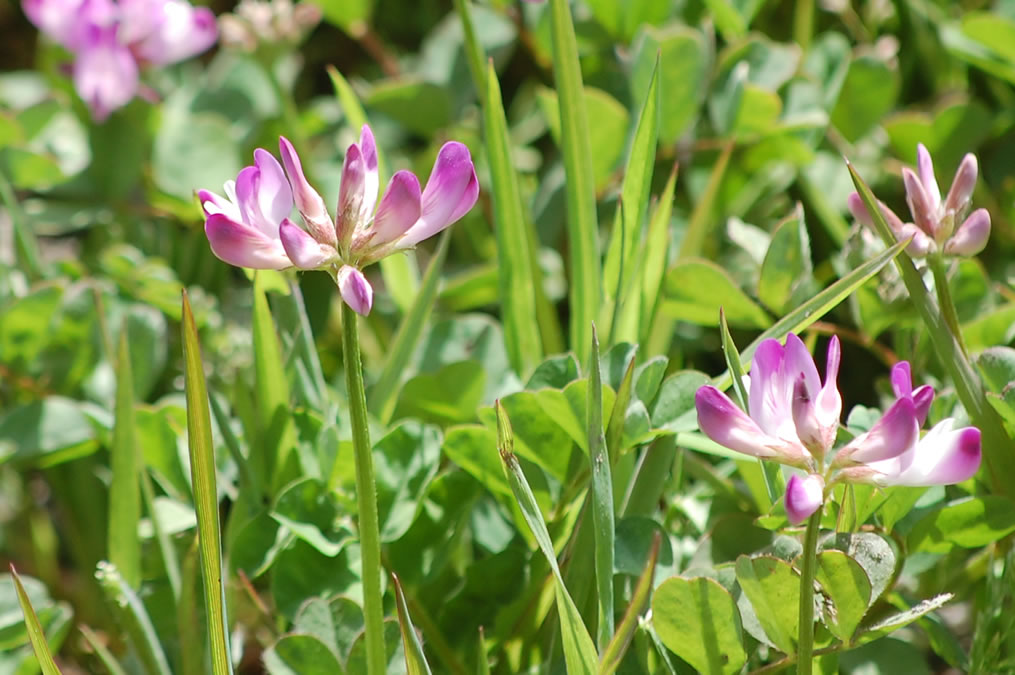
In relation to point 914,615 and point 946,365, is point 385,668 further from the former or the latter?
point 946,365

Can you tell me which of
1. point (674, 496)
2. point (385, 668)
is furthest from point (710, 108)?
point (385, 668)

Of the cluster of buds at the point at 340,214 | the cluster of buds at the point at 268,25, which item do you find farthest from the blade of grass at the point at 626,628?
the cluster of buds at the point at 268,25

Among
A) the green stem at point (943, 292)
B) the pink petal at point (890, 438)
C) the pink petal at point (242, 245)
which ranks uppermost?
the pink petal at point (242, 245)

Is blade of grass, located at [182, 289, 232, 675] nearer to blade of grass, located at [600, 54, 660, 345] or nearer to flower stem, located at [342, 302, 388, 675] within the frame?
flower stem, located at [342, 302, 388, 675]

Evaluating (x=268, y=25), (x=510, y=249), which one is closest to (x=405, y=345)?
(x=510, y=249)

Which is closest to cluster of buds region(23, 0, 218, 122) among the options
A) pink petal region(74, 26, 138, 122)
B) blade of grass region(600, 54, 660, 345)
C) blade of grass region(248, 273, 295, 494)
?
pink petal region(74, 26, 138, 122)

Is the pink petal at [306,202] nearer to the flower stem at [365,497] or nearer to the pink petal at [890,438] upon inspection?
the flower stem at [365,497]
